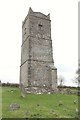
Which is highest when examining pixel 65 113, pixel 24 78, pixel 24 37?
pixel 24 37

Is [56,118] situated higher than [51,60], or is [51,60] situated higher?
[51,60]

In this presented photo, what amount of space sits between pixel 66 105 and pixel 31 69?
1853 centimetres

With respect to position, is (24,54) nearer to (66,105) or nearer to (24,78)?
(24,78)

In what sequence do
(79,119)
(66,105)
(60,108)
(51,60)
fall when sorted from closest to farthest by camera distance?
(79,119) < (60,108) < (66,105) < (51,60)

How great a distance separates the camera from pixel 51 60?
192 ft

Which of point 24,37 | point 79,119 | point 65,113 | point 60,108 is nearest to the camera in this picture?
point 79,119

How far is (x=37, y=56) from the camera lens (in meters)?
57.3

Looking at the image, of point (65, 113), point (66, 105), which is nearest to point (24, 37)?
point (66, 105)

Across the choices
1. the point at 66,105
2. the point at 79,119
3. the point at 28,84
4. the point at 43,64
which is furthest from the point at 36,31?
the point at 79,119

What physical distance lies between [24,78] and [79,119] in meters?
31.3

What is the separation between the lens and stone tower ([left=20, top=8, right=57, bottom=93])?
55.2 meters

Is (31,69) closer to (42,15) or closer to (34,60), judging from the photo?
(34,60)

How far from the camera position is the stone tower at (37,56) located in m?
55.2

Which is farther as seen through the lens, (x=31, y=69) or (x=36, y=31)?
(x=36, y=31)
